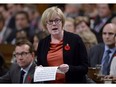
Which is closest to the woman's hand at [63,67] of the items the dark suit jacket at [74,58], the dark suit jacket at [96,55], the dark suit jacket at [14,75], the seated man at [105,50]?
the dark suit jacket at [74,58]

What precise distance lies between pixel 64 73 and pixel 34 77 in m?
0.26

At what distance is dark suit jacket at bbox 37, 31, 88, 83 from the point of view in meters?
3.97

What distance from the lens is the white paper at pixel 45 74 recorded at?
396cm

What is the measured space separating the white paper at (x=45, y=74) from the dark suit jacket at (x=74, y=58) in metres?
0.07

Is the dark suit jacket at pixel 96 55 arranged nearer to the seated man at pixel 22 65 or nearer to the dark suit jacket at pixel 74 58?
the seated man at pixel 22 65

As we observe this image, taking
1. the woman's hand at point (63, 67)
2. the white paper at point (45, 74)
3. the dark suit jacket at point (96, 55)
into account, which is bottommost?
the dark suit jacket at point (96, 55)

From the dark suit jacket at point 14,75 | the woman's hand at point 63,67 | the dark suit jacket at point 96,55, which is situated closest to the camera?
the woman's hand at point 63,67

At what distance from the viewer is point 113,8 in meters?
9.55

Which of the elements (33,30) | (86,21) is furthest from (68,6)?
(86,21)

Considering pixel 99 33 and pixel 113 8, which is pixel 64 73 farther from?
pixel 113 8

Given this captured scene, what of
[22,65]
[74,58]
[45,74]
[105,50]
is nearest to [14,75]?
[22,65]

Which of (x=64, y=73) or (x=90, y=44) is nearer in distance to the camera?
(x=64, y=73)

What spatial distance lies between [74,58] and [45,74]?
11.1 inches

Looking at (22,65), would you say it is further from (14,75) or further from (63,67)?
(63,67)
